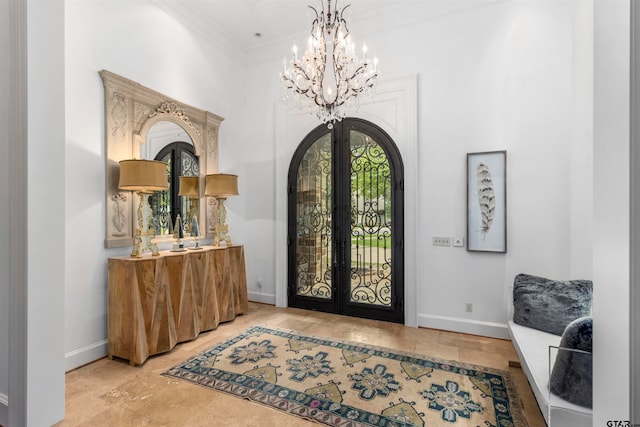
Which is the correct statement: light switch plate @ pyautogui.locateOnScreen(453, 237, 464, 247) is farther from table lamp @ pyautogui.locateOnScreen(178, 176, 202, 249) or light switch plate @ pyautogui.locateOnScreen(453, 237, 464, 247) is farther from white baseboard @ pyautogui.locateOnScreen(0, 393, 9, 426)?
white baseboard @ pyautogui.locateOnScreen(0, 393, 9, 426)

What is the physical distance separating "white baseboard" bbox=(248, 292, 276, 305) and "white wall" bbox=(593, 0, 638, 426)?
12.8 feet

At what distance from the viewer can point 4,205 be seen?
197cm

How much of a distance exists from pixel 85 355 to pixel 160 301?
775 mm

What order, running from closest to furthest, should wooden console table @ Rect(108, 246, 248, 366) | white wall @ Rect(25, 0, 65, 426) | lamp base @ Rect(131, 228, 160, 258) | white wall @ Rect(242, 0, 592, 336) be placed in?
A: white wall @ Rect(25, 0, 65, 426) → wooden console table @ Rect(108, 246, 248, 366) → lamp base @ Rect(131, 228, 160, 258) → white wall @ Rect(242, 0, 592, 336)

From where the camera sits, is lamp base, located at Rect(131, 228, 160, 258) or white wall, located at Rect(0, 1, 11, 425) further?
lamp base, located at Rect(131, 228, 160, 258)

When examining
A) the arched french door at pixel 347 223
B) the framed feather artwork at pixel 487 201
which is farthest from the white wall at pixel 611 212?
the arched french door at pixel 347 223

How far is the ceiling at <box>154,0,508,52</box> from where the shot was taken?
3691 mm

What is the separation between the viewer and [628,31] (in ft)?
3.10

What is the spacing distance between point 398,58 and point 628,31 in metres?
3.24

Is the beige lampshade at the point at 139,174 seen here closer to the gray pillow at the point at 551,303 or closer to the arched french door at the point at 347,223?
the arched french door at the point at 347,223

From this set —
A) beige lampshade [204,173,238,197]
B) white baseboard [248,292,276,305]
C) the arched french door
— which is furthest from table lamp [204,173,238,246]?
white baseboard [248,292,276,305]

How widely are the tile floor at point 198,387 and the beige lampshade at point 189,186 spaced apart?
1703 mm

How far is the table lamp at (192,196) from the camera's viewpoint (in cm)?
381

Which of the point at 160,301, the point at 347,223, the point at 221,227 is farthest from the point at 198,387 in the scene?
the point at 347,223
